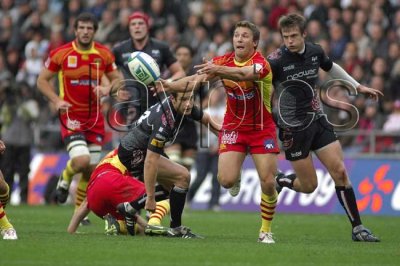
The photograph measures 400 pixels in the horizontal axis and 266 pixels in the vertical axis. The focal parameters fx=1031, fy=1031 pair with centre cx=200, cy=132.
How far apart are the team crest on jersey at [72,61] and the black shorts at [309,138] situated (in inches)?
161

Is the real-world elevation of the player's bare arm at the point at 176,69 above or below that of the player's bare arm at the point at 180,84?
above

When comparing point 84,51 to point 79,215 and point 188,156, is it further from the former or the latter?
point 79,215

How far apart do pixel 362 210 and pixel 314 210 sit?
3.68 feet

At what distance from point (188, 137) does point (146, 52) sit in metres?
2.46

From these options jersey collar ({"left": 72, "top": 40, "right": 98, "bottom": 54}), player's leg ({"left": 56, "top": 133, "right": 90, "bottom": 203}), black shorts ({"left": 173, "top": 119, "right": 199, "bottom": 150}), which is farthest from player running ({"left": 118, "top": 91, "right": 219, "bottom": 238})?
black shorts ({"left": 173, "top": 119, "right": 199, "bottom": 150})

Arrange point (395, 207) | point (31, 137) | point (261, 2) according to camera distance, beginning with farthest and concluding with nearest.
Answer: point (261, 2) → point (31, 137) → point (395, 207)

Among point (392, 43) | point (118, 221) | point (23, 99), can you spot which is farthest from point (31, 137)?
point (118, 221)

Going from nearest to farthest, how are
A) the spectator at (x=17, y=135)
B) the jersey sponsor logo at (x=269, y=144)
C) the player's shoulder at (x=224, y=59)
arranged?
1. the jersey sponsor logo at (x=269, y=144)
2. the player's shoulder at (x=224, y=59)
3. the spectator at (x=17, y=135)

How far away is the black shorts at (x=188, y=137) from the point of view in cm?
1800

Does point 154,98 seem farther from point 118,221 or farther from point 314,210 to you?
point 314,210

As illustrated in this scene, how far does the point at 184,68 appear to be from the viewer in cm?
1773

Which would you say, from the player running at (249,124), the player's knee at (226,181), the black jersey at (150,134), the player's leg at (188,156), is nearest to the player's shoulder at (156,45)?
the player's leg at (188,156)

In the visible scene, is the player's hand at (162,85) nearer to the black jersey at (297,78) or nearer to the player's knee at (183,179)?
the player's knee at (183,179)

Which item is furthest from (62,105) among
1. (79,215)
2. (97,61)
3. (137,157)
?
(137,157)
